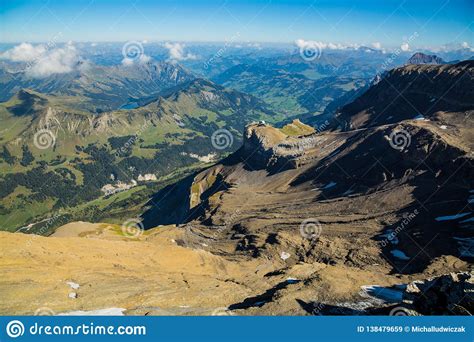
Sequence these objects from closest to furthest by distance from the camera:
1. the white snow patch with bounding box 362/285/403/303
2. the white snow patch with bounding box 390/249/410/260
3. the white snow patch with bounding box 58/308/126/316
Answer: the white snow patch with bounding box 58/308/126/316, the white snow patch with bounding box 362/285/403/303, the white snow patch with bounding box 390/249/410/260

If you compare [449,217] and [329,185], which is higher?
[329,185]

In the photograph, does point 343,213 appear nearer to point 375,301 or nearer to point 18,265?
point 375,301

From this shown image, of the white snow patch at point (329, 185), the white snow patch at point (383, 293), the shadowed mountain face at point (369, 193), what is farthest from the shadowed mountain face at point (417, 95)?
the white snow patch at point (383, 293)

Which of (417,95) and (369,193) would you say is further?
(417,95)

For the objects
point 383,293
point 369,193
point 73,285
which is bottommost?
point 383,293

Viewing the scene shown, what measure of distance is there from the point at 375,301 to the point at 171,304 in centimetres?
2415

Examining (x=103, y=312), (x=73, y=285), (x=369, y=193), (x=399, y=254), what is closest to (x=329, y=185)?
(x=369, y=193)

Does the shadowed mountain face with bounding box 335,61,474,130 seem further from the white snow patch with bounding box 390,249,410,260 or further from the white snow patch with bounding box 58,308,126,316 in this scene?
the white snow patch with bounding box 58,308,126,316

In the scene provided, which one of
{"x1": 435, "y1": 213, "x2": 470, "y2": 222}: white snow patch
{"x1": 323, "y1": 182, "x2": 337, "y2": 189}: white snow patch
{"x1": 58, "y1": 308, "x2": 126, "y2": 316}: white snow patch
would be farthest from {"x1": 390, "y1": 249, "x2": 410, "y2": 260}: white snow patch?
{"x1": 58, "y1": 308, "x2": 126, "y2": 316}: white snow patch

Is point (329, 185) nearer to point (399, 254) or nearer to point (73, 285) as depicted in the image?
point (399, 254)

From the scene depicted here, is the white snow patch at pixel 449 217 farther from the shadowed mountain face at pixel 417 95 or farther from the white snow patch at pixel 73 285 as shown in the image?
the white snow patch at pixel 73 285

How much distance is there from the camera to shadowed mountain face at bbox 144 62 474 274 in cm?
7744

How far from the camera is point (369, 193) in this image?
101 meters

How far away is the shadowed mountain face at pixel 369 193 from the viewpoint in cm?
7744
